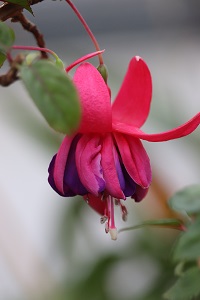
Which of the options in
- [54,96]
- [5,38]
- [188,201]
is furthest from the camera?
[188,201]

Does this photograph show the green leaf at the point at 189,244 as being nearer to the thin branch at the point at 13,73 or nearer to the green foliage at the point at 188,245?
the green foliage at the point at 188,245

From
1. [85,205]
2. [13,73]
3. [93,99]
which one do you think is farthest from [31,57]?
[85,205]

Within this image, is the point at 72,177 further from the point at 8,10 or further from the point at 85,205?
the point at 85,205

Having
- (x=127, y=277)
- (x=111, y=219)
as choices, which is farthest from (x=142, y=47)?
(x=111, y=219)

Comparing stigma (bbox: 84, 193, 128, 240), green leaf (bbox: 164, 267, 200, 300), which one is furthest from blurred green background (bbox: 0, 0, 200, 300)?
green leaf (bbox: 164, 267, 200, 300)

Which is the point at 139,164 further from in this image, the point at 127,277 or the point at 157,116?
the point at 157,116

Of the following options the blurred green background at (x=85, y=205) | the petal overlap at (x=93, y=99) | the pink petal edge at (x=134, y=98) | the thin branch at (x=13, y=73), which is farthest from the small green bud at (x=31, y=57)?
the blurred green background at (x=85, y=205)
